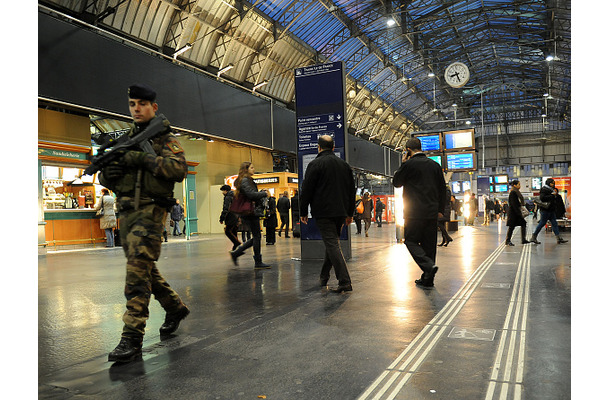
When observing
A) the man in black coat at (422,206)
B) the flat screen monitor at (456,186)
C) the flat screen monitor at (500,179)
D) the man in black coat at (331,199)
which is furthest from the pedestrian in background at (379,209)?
the man in black coat at (331,199)

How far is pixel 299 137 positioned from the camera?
28.5 ft

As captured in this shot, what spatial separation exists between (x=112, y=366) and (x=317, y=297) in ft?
8.13

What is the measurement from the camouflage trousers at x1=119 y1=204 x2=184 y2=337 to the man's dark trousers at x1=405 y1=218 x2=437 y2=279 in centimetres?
339

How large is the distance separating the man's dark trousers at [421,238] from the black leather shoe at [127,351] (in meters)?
3.52

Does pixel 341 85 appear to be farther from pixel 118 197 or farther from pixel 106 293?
pixel 118 197

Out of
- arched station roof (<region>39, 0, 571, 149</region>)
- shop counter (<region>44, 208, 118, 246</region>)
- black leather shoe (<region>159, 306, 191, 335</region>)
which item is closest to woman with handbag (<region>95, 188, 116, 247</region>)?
shop counter (<region>44, 208, 118, 246</region>)

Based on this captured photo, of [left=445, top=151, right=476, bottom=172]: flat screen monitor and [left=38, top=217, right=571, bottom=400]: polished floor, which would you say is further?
[left=445, top=151, right=476, bottom=172]: flat screen monitor

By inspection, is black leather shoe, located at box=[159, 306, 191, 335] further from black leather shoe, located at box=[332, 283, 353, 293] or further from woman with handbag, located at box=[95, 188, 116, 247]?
woman with handbag, located at box=[95, 188, 116, 247]

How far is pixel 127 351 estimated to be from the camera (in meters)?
2.95

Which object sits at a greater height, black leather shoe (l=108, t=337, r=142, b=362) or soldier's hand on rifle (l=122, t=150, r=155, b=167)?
soldier's hand on rifle (l=122, t=150, r=155, b=167)

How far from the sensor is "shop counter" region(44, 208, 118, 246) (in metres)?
14.1

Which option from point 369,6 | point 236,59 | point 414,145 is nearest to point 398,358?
point 414,145

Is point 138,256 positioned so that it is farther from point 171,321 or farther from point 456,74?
point 456,74

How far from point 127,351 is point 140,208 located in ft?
3.05
